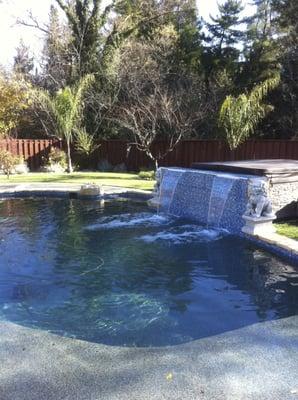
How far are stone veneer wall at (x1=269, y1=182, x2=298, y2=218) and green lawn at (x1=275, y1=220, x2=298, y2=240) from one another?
32 cm

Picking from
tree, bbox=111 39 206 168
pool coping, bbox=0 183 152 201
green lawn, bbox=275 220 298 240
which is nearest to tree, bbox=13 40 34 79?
tree, bbox=111 39 206 168

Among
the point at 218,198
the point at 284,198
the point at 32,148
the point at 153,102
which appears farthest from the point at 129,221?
the point at 32,148

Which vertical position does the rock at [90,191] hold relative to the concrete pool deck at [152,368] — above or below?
above

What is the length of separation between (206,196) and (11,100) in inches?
504

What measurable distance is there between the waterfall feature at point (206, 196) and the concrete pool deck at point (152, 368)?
3.95 m

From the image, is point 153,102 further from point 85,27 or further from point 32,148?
point 85,27

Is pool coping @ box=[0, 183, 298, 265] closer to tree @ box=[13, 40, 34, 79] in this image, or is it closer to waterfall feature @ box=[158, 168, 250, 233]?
waterfall feature @ box=[158, 168, 250, 233]

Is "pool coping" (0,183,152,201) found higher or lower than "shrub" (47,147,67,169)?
lower

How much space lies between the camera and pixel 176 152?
686 inches

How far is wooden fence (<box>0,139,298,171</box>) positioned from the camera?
15.8 m

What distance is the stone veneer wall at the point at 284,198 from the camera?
7555mm

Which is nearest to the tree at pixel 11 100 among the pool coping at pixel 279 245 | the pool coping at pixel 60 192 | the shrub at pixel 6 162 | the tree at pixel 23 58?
the shrub at pixel 6 162

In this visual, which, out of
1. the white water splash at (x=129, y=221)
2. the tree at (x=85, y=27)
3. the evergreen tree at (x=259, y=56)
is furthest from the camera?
the tree at (x=85, y=27)

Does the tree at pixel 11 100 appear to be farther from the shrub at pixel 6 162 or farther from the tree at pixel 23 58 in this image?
the tree at pixel 23 58
